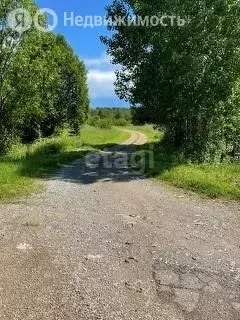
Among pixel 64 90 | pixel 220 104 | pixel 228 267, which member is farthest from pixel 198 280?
pixel 64 90

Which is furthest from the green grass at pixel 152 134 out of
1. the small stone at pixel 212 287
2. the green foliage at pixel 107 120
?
the small stone at pixel 212 287

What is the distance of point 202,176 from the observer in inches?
655

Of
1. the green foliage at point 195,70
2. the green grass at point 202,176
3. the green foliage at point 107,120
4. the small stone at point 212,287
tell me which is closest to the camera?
the small stone at point 212,287

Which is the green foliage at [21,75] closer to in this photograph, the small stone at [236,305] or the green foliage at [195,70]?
the green foliage at [195,70]

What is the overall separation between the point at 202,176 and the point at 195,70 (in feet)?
20.2

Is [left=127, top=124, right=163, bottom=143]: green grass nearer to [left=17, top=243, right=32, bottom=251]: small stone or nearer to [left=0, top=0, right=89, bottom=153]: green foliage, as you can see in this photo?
[left=0, top=0, right=89, bottom=153]: green foliage

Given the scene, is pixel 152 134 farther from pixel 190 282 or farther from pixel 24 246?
pixel 190 282

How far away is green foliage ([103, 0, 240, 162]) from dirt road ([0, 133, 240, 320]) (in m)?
9.15

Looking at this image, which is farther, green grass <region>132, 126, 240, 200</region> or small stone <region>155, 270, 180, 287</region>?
green grass <region>132, 126, 240, 200</region>

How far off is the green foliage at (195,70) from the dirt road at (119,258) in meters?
9.15

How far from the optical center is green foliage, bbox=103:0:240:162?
69.1ft

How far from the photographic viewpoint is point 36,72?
87.1 feet

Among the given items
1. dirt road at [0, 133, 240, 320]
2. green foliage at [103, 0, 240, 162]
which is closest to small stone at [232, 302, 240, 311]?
dirt road at [0, 133, 240, 320]

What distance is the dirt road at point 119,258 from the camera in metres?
6.17
